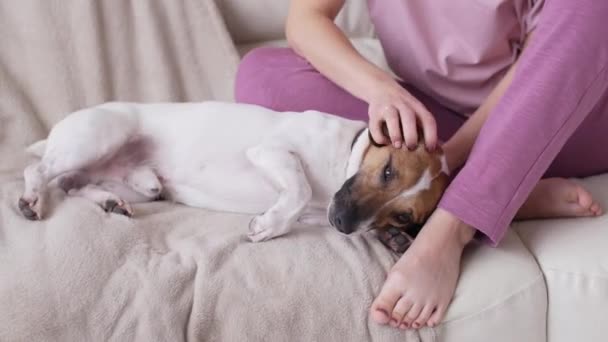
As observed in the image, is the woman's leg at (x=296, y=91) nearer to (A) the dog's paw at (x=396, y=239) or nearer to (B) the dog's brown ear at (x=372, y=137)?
(B) the dog's brown ear at (x=372, y=137)

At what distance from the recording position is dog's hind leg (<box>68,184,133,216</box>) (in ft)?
4.32

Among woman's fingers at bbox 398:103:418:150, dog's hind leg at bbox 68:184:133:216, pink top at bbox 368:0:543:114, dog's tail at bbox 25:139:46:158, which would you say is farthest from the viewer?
dog's tail at bbox 25:139:46:158

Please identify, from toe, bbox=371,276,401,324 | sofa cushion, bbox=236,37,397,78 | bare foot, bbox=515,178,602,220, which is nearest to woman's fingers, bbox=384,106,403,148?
toe, bbox=371,276,401,324

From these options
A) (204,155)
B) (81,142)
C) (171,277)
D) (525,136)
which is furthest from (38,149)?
(525,136)

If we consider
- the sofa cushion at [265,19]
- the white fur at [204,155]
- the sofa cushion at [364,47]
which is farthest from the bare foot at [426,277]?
the sofa cushion at [265,19]

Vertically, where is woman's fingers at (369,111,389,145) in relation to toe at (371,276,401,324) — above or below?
above

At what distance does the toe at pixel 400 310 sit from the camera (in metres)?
1.10

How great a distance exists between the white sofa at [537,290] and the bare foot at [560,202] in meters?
0.04

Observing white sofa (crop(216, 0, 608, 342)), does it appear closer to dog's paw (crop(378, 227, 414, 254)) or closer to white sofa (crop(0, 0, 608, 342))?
white sofa (crop(0, 0, 608, 342))

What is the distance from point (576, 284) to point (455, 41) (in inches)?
23.6

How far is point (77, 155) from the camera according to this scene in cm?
143

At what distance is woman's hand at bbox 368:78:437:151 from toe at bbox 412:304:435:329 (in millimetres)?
294

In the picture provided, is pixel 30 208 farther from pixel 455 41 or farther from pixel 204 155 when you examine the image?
pixel 455 41

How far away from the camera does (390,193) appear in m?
1.26
